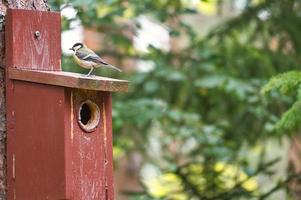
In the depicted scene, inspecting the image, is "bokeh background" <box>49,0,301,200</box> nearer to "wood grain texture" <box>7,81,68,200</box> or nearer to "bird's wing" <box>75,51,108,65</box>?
"bird's wing" <box>75,51,108,65</box>

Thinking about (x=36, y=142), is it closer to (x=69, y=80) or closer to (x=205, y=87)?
(x=69, y=80)

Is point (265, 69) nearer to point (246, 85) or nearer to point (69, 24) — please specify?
point (246, 85)

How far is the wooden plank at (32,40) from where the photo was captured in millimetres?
2715

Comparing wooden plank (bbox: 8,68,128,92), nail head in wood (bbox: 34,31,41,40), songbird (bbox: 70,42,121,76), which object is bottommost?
wooden plank (bbox: 8,68,128,92)

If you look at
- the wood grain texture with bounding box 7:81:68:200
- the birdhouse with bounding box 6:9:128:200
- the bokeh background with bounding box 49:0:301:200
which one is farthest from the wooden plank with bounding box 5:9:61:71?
the bokeh background with bounding box 49:0:301:200

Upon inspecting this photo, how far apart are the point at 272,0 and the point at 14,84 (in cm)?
306

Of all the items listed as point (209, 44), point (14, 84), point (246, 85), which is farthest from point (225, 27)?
point (14, 84)

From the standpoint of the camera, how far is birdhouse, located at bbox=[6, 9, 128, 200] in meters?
2.59

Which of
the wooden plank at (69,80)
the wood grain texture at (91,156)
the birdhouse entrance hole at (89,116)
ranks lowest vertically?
the wood grain texture at (91,156)

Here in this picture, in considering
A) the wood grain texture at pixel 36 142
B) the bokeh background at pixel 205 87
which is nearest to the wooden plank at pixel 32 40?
the wood grain texture at pixel 36 142

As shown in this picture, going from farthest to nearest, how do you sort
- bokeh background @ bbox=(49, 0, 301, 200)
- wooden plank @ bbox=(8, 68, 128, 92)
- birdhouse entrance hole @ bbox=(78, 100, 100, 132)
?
bokeh background @ bbox=(49, 0, 301, 200), birdhouse entrance hole @ bbox=(78, 100, 100, 132), wooden plank @ bbox=(8, 68, 128, 92)

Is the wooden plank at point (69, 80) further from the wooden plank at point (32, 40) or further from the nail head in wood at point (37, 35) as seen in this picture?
the nail head in wood at point (37, 35)

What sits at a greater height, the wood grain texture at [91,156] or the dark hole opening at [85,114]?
the dark hole opening at [85,114]

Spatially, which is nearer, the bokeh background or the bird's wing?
the bird's wing
